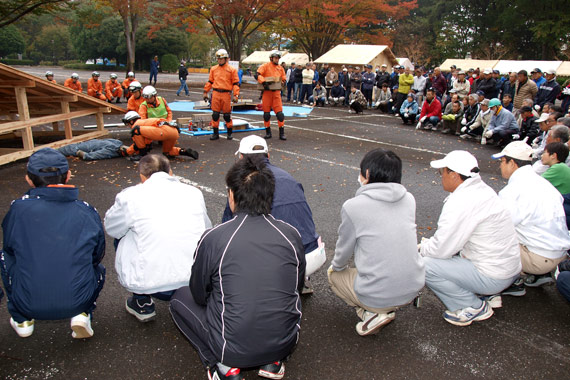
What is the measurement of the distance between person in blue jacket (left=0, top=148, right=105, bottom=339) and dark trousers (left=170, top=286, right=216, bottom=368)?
660 mm

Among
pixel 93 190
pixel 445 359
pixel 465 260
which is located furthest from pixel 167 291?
pixel 93 190

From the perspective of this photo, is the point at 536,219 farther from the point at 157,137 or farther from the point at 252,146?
the point at 157,137

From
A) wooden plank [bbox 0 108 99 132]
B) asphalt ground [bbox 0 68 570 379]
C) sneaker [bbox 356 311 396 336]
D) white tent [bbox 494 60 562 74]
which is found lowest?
asphalt ground [bbox 0 68 570 379]

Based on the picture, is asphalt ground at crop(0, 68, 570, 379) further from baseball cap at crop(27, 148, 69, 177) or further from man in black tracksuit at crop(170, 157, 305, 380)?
man in black tracksuit at crop(170, 157, 305, 380)

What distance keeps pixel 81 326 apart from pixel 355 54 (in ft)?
85.3

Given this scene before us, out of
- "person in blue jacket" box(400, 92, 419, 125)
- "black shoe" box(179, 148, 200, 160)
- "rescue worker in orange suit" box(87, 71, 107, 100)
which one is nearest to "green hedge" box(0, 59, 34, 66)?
"rescue worker in orange suit" box(87, 71, 107, 100)

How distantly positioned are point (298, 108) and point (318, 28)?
17.1 metres

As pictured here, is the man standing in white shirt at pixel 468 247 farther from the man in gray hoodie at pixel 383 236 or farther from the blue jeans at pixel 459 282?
the man in gray hoodie at pixel 383 236

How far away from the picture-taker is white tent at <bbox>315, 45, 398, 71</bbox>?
83.1 feet

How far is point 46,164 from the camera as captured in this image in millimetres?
2719

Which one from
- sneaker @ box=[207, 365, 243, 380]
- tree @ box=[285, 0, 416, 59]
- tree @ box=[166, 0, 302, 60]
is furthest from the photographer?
tree @ box=[285, 0, 416, 59]

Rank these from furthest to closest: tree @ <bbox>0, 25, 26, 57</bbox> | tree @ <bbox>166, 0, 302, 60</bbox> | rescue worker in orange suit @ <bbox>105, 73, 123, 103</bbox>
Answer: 1. tree @ <bbox>0, 25, 26, 57</bbox>
2. tree @ <bbox>166, 0, 302, 60</bbox>
3. rescue worker in orange suit @ <bbox>105, 73, 123, 103</bbox>

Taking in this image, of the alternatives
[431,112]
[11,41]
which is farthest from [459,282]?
[11,41]

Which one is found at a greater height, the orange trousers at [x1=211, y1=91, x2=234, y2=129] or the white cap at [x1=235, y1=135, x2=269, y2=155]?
the white cap at [x1=235, y1=135, x2=269, y2=155]
